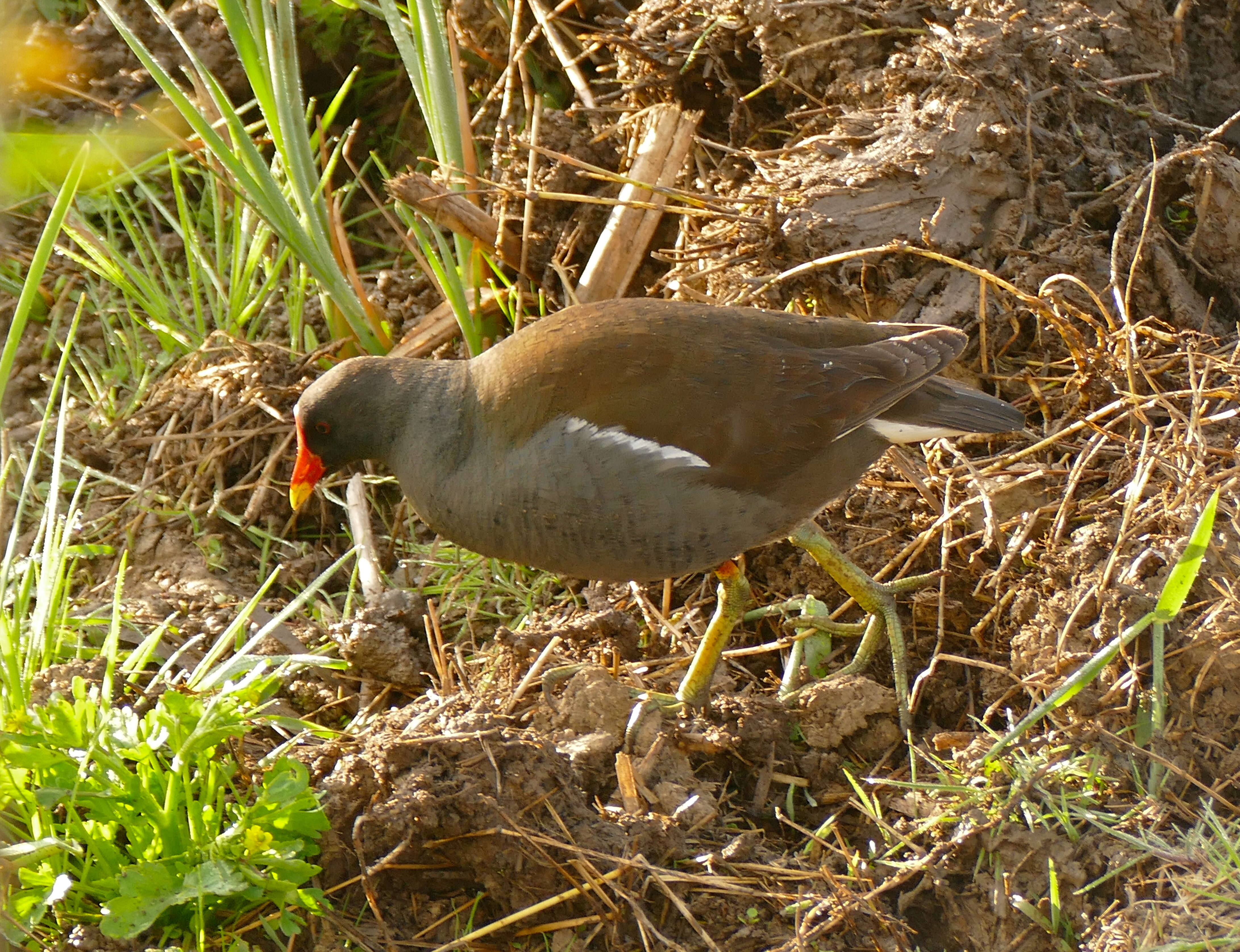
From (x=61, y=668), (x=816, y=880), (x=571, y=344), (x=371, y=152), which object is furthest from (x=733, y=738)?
(x=371, y=152)

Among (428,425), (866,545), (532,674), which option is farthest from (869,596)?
(428,425)

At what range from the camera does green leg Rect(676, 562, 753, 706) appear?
3.12 meters

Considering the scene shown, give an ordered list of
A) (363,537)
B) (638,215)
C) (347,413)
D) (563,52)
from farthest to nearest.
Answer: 1. (563,52)
2. (638,215)
3. (363,537)
4. (347,413)

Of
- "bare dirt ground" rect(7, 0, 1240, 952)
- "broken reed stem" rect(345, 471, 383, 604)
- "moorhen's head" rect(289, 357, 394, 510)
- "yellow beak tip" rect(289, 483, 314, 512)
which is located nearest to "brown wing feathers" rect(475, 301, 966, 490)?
"moorhen's head" rect(289, 357, 394, 510)

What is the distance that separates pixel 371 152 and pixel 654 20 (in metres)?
1.14

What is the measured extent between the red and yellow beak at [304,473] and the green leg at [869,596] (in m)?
1.37

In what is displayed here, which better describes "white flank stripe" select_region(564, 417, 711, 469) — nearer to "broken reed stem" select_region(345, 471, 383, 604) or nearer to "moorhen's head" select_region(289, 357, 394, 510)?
"moorhen's head" select_region(289, 357, 394, 510)

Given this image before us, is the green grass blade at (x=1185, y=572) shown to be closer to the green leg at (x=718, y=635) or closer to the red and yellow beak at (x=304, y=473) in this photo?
the green leg at (x=718, y=635)

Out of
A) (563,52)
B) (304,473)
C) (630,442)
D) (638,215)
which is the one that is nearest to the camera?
(630,442)

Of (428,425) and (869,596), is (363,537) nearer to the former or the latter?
(428,425)

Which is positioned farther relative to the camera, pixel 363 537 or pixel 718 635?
pixel 363 537

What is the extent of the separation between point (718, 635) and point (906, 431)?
76 cm

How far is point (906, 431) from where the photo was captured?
10.3 ft

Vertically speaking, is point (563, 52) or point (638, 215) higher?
point (563, 52)
